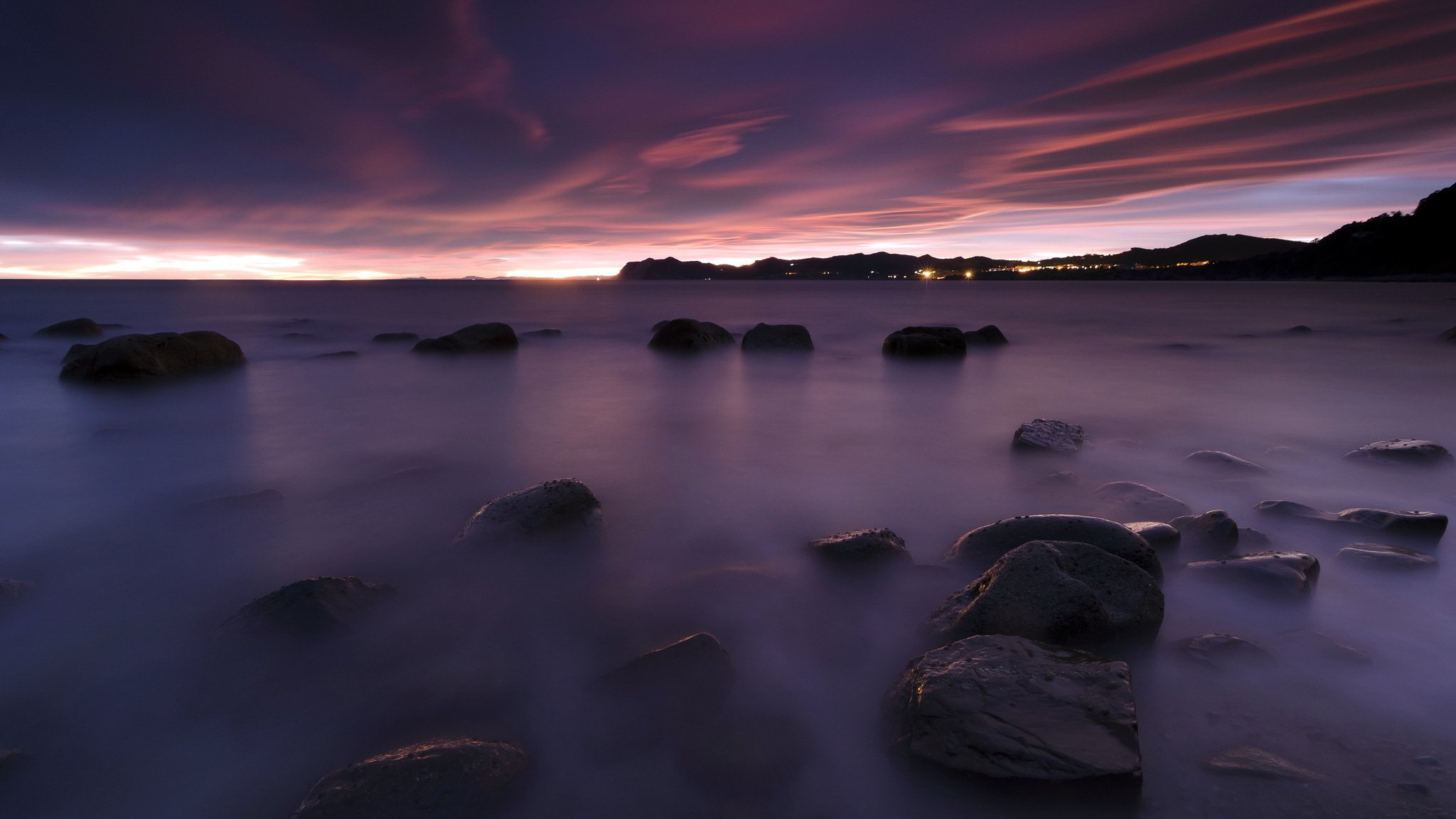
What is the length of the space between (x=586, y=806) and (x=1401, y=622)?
3905mm

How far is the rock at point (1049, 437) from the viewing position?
6.25 metres

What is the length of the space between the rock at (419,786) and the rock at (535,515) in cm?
188

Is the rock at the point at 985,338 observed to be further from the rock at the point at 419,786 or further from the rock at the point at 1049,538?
the rock at the point at 419,786

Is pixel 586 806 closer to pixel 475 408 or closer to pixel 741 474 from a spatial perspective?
pixel 741 474

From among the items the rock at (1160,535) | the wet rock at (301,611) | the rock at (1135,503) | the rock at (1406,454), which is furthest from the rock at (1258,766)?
the rock at (1406,454)

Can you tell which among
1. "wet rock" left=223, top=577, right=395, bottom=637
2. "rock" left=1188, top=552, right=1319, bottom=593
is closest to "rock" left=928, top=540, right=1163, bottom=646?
"rock" left=1188, top=552, right=1319, bottom=593

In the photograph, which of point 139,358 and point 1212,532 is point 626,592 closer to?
point 1212,532

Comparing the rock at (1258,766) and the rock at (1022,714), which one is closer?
the rock at (1022,714)

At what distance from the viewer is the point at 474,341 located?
1509cm

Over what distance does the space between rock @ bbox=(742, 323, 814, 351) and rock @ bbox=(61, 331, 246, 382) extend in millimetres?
10923

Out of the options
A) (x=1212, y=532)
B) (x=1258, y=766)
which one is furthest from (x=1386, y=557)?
(x=1258, y=766)

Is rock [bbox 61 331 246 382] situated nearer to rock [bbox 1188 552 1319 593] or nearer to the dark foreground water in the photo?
the dark foreground water

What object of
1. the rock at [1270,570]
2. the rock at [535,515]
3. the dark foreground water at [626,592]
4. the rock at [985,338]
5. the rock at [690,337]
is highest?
the rock at [690,337]

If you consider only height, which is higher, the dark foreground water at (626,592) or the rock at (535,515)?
the rock at (535,515)
